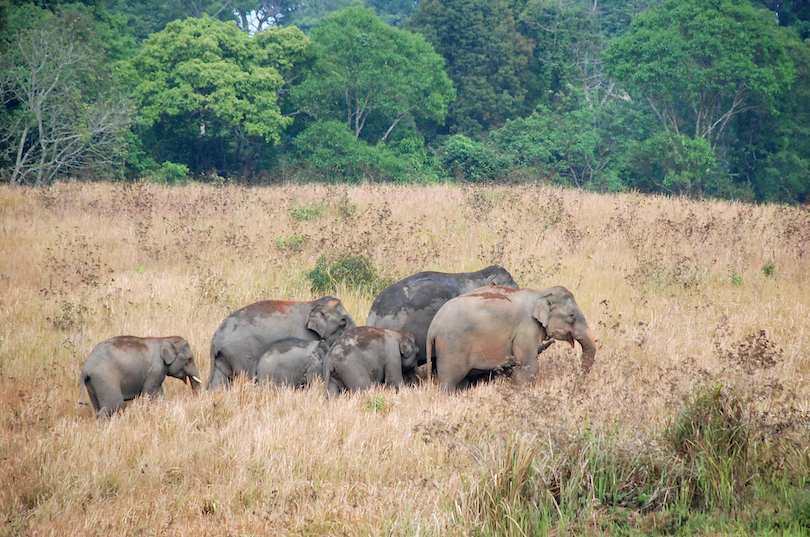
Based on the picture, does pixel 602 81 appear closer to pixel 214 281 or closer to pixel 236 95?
pixel 236 95

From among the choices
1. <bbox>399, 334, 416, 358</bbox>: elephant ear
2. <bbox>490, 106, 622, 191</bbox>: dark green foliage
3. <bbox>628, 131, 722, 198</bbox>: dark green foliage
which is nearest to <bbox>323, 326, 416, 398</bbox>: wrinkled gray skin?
<bbox>399, 334, 416, 358</bbox>: elephant ear

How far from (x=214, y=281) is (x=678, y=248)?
8558 mm

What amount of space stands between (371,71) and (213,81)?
7969mm

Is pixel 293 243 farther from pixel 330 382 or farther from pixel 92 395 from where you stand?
pixel 92 395

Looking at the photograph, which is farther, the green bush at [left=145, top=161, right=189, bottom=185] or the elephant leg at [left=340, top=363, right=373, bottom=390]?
the green bush at [left=145, top=161, right=189, bottom=185]

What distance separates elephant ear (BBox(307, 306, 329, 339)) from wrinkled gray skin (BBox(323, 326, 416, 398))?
27.7 inches

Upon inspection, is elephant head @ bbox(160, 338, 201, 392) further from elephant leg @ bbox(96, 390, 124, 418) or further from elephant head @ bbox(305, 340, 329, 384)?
elephant head @ bbox(305, 340, 329, 384)

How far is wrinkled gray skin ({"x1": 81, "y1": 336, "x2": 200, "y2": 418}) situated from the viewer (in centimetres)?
717

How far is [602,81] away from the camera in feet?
155

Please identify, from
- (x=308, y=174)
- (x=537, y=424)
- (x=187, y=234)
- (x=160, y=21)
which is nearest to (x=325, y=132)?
(x=308, y=174)

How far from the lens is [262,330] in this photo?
27.2ft

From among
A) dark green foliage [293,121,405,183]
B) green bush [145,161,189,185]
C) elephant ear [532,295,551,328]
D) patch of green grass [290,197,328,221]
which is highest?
dark green foliage [293,121,405,183]

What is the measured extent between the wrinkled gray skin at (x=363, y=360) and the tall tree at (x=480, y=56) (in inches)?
1365

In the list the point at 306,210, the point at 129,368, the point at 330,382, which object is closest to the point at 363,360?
the point at 330,382
